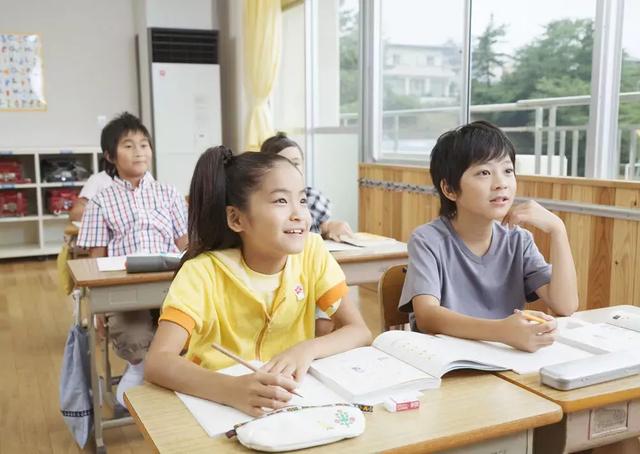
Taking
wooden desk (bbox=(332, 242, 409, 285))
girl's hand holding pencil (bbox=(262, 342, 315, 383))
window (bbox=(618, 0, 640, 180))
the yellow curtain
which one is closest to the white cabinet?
the yellow curtain

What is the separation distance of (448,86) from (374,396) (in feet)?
11.2

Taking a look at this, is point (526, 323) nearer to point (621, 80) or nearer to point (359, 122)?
point (621, 80)

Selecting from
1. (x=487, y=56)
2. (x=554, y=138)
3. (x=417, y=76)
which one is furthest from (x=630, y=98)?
(x=417, y=76)

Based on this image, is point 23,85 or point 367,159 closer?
point 367,159

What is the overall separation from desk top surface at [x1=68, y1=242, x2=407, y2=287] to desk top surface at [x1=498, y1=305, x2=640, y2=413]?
1.44 meters

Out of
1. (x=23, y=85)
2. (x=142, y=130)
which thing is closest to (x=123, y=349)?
(x=142, y=130)

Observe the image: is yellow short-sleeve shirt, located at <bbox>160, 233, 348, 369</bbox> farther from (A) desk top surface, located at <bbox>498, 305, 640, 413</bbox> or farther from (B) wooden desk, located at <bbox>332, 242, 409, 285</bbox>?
(B) wooden desk, located at <bbox>332, 242, 409, 285</bbox>

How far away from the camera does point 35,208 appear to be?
21.2 feet

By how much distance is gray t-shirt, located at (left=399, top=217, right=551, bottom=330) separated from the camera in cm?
167

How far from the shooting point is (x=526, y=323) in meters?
1.32

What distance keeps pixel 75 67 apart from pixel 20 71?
499 mm

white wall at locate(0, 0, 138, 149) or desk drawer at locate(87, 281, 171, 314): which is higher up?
white wall at locate(0, 0, 138, 149)

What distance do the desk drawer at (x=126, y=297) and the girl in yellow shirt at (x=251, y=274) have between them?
3.01ft

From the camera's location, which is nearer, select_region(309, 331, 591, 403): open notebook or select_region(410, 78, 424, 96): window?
select_region(309, 331, 591, 403): open notebook
